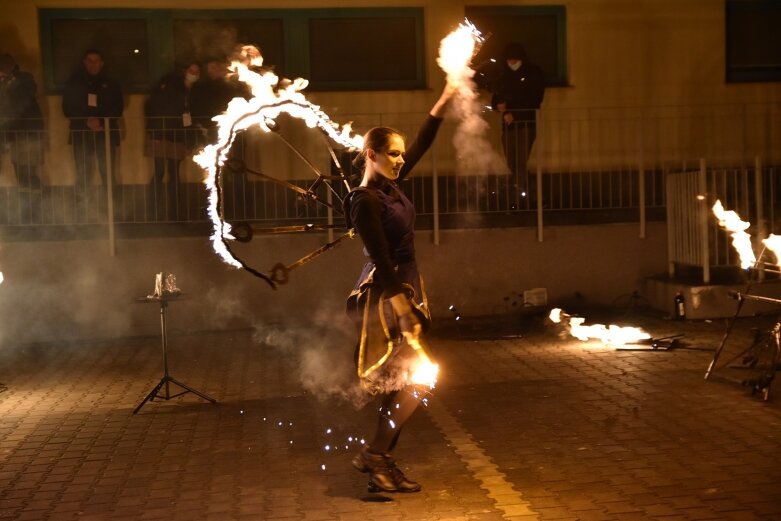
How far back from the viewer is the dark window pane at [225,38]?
1535cm

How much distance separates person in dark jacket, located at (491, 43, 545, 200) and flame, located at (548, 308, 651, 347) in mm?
2586

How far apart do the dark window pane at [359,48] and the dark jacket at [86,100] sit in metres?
3.11

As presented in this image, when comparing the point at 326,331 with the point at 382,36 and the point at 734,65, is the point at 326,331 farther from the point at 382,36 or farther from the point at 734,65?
the point at 734,65

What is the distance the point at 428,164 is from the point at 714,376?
6176mm

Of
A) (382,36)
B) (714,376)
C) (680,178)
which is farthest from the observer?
(382,36)

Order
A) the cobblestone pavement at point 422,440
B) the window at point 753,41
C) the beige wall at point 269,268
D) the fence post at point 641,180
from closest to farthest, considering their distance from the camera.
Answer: the cobblestone pavement at point 422,440 → the beige wall at point 269,268 → the fence post at point 641,180 → the window at point 753,41


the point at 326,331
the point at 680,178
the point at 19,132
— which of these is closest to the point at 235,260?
the point at 326,331

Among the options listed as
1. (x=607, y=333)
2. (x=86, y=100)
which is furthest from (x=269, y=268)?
(x=607, y=333)

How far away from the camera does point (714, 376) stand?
9.80 meters

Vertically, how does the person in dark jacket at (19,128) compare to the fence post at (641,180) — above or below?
above

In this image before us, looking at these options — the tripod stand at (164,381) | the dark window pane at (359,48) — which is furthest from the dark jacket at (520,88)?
the tripod stand at (164,381)

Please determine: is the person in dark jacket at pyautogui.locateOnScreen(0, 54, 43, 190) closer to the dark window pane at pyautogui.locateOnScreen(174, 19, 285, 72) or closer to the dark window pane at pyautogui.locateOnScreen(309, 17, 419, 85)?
the dark window pane at pyautogui.locateOnScreen(174, 19, 285, 72)

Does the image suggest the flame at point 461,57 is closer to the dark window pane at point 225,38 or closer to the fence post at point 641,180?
the fence post at point 641,180

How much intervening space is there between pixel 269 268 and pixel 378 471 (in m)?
7.81
